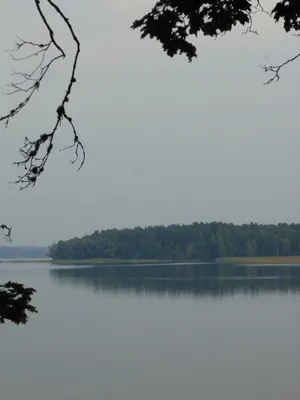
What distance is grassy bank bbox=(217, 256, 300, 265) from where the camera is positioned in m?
77.9

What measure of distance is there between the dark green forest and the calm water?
185ft

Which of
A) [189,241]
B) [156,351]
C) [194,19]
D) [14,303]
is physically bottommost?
[156,351]

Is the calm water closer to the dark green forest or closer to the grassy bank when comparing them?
the grassy bank

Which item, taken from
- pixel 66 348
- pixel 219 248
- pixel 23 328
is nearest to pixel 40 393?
pixel 66 348

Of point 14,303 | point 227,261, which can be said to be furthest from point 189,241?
point 14,303

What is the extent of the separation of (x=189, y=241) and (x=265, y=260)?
37.1ft

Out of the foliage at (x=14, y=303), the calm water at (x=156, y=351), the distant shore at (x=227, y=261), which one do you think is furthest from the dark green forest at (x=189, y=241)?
the foliage at (x=14, y=303)

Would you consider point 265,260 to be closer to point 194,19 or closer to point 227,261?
point 227,261

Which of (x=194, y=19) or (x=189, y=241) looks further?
(x=189, y=241)

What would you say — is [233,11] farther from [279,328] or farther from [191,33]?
[279,328]

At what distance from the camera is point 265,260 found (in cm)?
8006

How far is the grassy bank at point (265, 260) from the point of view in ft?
255

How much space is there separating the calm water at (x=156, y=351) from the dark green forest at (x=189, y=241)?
56.3 metres

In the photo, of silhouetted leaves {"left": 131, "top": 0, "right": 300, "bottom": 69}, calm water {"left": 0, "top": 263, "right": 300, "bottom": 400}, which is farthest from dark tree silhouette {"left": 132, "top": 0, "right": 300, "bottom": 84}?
calm water {"left": 0, "top": 263, "right": 300, "bottom": 400}
